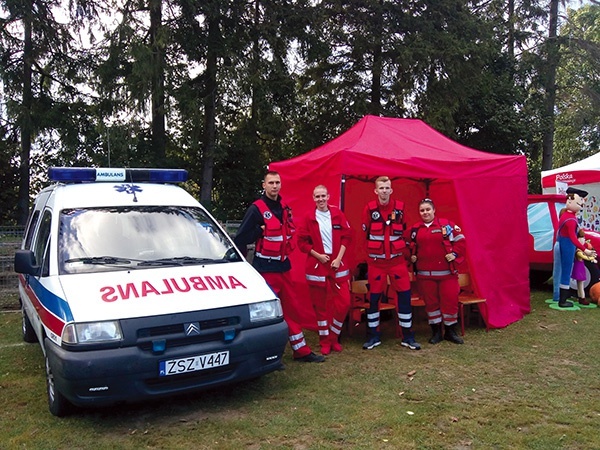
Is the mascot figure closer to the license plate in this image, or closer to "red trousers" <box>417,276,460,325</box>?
"red trousers" <box>417,276,460,325</box>

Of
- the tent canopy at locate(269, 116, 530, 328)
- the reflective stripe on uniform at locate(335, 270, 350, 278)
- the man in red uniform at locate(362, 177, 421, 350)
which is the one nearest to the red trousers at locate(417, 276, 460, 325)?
the man in red uniform at locate(362, 177, 421, 350)

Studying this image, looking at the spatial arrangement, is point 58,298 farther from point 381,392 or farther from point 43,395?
point 381,392

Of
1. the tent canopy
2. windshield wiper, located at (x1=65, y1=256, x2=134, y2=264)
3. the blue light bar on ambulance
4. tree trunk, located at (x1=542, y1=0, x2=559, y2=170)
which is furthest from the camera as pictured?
tree trunk, located at (x1=542, y1=0, x2=559, y2=170)

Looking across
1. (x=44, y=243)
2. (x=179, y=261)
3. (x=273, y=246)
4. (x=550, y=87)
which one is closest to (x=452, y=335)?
(x=273, y=246)

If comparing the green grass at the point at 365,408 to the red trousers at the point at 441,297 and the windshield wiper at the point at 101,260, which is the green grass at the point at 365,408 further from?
the windshield wiper at the point at 101,260

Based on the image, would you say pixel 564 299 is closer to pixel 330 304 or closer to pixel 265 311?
pixel 330 304

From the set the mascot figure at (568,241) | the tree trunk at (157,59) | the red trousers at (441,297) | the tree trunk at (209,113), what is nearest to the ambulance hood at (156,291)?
the red trousers at (441,297)

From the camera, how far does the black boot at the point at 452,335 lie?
615cm

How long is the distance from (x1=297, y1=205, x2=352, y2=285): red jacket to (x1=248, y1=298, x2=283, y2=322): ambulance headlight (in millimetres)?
1398

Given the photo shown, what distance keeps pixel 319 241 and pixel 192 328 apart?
2244 mm

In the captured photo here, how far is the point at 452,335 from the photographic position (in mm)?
6188

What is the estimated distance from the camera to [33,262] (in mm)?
4434

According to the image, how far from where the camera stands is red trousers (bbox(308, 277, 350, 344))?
18.6 feet

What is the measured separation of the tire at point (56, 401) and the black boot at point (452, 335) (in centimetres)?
427
